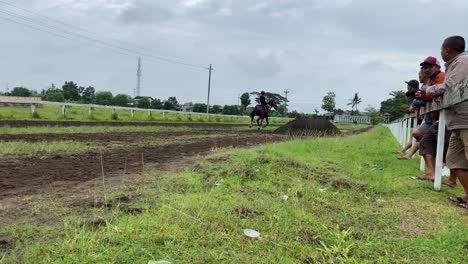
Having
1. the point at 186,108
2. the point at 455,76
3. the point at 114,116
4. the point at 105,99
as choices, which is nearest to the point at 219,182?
the point at 455,76

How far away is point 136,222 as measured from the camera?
108 inches

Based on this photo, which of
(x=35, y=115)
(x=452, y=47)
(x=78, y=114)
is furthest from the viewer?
(x=78, y=114)

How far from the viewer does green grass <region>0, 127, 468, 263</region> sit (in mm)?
2369

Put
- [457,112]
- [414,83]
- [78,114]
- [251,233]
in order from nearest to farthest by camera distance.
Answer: [251,233] → [457,112] → [414,83] → [78,114]

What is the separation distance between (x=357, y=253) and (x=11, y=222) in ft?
9.02

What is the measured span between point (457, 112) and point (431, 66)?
5.03ft

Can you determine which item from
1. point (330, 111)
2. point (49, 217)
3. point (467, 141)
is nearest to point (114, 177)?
point (49, 217)

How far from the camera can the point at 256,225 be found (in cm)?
293

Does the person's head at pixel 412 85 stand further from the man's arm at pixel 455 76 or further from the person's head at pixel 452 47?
the man's arm at pixel 455 76

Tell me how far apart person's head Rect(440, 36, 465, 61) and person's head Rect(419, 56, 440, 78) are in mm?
959

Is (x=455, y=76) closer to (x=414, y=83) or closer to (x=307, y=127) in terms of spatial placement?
(x=414, y=83)

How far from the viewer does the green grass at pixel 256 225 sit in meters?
2.37

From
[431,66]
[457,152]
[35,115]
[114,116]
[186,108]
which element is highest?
[186,108]

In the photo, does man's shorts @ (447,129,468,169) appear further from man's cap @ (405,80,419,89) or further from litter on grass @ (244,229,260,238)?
man's cap @ (405,80,419,89)
